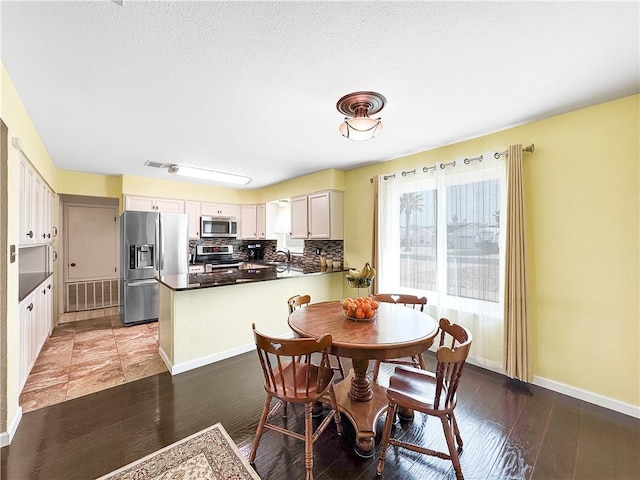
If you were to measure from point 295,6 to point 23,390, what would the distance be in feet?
12.0

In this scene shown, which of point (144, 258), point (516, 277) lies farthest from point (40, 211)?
point (516, 277)

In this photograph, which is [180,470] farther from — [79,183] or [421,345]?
[79,183]

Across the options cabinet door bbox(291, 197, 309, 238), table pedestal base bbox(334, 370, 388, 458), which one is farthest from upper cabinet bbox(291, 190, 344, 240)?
table pedestal base bbox(334, 370, 388, 458)

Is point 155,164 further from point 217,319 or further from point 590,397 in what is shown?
point 590,397

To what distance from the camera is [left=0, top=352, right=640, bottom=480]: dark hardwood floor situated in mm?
1625

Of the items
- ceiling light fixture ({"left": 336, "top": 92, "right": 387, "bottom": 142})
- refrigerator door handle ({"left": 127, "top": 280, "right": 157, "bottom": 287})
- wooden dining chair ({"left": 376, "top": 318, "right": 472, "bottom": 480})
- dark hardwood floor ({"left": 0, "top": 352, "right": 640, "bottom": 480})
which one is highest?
ceiling light fixture ({"left": 336, "top": 92, "right": 387, "bottom": 142})

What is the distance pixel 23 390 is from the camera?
241cm

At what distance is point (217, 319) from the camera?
3.14 metres

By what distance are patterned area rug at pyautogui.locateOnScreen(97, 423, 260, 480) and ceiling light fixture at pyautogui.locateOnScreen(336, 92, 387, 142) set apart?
234cm

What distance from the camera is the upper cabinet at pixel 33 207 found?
233 cm

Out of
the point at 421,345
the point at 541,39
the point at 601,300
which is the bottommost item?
the point at 421,345

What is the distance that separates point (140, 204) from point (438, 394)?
16.4ft

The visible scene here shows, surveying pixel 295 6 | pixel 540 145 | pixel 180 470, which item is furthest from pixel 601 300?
pixel 180 470

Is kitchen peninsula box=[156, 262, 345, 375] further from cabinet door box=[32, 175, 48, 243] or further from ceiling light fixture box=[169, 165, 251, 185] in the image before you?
ceiling light fixture box=[169, 165, 251, 185]
